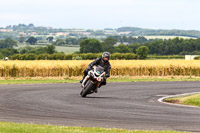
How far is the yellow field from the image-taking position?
41969mm

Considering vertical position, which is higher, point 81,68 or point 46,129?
point 46,129

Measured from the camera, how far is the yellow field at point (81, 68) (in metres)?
42.0

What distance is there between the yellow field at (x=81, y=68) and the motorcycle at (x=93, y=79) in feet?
65.0

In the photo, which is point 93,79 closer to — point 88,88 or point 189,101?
point 88,88

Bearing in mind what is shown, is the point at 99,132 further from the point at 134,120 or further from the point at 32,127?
the point at 134,120

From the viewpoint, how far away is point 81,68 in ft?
141

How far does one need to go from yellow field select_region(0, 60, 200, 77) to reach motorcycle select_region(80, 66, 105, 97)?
19.8 metres

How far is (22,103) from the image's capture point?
19219 mm

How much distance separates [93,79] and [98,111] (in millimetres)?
5015

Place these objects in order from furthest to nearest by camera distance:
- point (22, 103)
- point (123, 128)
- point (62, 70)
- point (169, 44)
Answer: point (169, 44)
point (62, 70)
point (22, 103)
point (123, 128)

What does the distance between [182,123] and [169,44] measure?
15505cm

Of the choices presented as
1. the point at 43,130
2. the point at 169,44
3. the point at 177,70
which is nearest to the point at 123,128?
the point at 43,130

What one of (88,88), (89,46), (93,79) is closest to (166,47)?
(89,46)

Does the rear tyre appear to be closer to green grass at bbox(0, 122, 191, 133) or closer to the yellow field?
green grass at bbox(0, 122, 191, 133)
